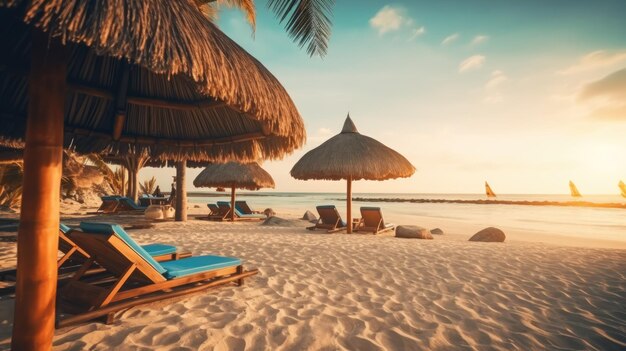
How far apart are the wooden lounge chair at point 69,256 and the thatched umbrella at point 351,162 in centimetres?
553

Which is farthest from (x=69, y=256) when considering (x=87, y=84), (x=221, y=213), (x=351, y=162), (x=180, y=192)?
(x=221, y=213)

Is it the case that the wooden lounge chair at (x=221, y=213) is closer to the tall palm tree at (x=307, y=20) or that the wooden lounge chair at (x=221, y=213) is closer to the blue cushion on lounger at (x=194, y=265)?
the blue cushion on lounger at (x=194, y=265)

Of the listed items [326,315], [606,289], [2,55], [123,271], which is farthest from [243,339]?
[606,289]

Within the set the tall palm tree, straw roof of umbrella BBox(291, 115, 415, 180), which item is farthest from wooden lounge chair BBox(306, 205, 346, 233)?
the tall palm tree

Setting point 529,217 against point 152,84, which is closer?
point 152,84

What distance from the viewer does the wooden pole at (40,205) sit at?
1699 millimetres

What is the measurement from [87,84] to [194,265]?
210 cm

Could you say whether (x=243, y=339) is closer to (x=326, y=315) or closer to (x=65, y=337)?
(x=326, y=315)

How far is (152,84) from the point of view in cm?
316

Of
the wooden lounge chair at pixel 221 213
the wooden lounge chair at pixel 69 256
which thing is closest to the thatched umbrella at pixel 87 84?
the wooden lounge chair at pixel 69 256

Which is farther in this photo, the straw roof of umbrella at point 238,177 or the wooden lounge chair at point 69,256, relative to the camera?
the straw roof of umbrella at point 238,177

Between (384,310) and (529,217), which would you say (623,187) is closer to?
(529,217)

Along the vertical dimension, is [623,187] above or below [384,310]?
above

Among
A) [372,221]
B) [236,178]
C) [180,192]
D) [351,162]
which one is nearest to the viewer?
[351,162]
